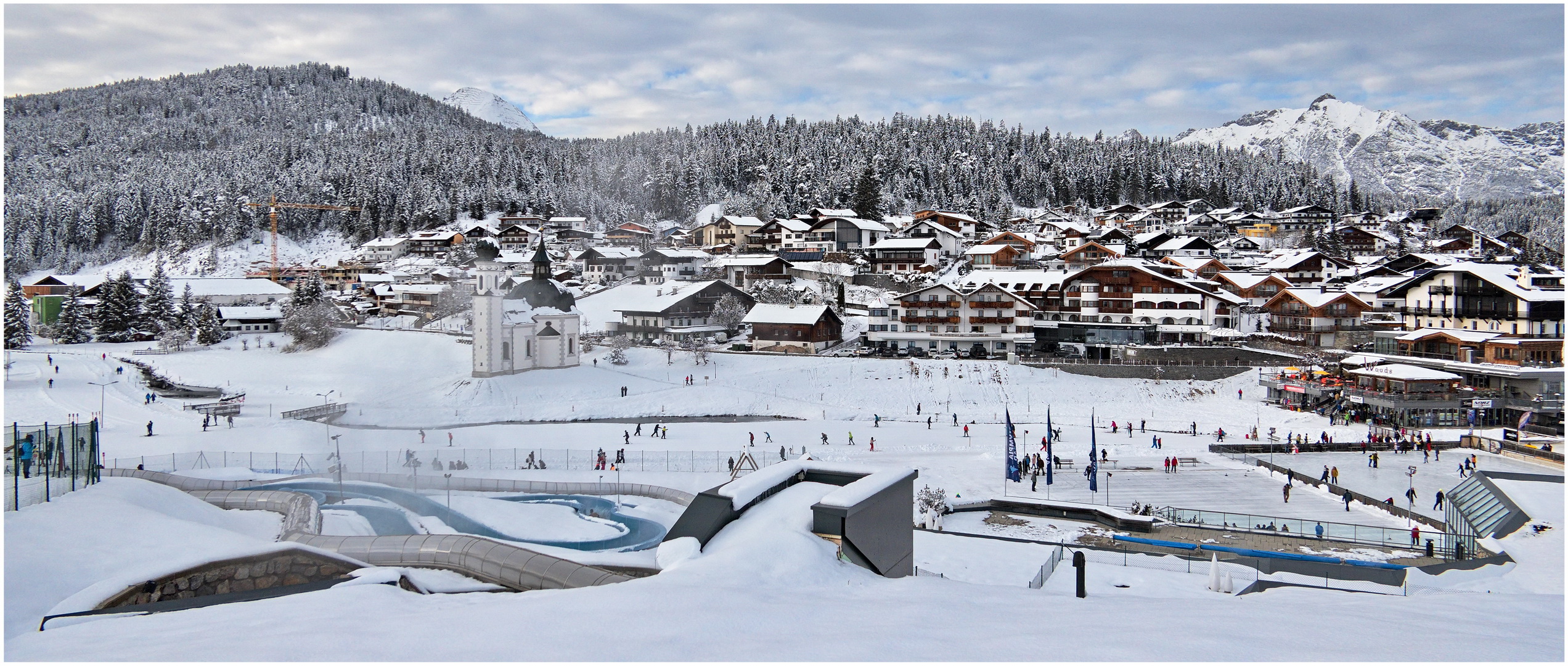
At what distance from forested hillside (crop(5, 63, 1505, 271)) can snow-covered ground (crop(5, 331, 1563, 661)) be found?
50.7 metres

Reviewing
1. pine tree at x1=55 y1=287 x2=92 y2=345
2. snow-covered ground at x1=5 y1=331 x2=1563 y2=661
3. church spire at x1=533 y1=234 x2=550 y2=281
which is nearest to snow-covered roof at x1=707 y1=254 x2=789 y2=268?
church spire at x1=533 y1=234 x2=550 y2=281

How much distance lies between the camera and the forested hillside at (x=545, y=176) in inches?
3455

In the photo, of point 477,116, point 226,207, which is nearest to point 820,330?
point 226,207

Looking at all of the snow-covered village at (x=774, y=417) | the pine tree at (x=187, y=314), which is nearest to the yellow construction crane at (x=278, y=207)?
the snow-covered village at (x=774, y=417)

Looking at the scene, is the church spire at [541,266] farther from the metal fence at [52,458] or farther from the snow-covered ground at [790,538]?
the metal fence at [52,458]

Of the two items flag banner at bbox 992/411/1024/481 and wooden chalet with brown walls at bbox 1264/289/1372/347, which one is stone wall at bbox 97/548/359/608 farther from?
wooden chalet with brown walls at bbox 1264/289/1372/347

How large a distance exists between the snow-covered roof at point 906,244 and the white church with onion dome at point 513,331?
26.5m

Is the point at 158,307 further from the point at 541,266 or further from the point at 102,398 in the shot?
the point at 541,266

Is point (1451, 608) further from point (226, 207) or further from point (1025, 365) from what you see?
point (226, 207)

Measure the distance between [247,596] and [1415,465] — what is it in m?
27.9

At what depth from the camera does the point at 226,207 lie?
88562 mm

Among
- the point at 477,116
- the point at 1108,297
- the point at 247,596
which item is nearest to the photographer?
the point at 247,596

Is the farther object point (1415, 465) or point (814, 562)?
point (1415, 465)

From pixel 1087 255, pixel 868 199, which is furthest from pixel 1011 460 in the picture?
pixel 868 199
